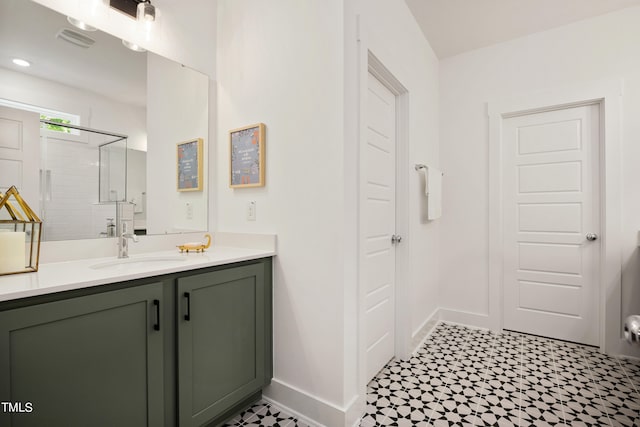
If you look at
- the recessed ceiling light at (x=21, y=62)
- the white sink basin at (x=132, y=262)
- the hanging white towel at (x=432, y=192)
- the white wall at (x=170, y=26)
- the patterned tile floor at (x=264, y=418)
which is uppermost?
the white wall at (x=170, y=26)

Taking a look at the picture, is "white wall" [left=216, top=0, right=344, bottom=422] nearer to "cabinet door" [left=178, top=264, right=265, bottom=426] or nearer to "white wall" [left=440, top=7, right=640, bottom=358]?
"cabinet door" [left=178, top=264, right=265, bottom=426]

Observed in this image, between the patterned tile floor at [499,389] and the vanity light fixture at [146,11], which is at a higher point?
the vanity light fixture at [146,11]

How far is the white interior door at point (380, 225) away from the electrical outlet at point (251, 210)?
0.69m

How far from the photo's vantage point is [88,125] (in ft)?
4.99

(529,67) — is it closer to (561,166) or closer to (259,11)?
(561,166)

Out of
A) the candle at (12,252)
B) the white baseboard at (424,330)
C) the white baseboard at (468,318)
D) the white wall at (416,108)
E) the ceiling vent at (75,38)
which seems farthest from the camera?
the white baseboard at (468,318)

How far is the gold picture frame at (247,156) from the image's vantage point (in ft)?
5.85

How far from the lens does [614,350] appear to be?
7.73 feet

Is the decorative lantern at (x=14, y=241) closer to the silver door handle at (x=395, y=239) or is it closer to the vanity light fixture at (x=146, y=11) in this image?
the vanity light fixture at (x=146, y=11)

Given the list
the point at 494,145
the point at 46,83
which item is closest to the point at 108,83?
the point at 46,83

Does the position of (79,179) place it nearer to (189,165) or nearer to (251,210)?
(189,165)

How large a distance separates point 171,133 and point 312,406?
1.78m

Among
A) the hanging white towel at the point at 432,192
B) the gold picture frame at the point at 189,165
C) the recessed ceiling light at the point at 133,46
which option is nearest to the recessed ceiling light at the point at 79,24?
the recessed ceiling light at the point at 133,46

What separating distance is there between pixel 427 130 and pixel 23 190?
9.12 feet
